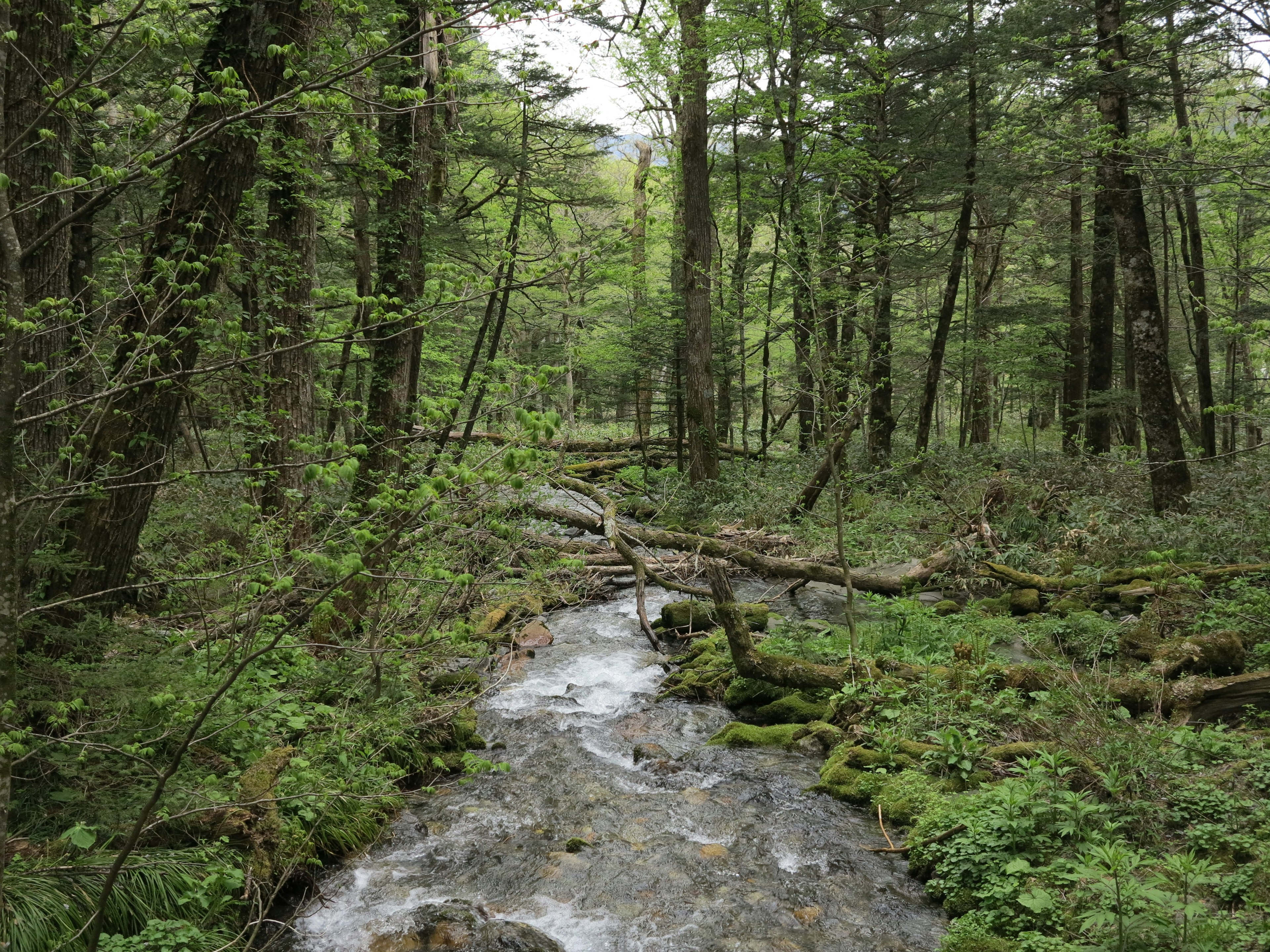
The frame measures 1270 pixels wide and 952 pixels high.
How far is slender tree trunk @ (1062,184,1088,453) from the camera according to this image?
643 inches

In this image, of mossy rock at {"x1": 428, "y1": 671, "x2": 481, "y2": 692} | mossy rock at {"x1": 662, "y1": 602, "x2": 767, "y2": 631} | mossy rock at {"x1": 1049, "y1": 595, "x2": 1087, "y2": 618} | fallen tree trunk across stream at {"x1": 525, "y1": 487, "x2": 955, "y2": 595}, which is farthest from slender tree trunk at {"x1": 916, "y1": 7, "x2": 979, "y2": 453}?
mossy rock at {"x1": 428, "y1": 671, "x2": 481, "y2": 692}

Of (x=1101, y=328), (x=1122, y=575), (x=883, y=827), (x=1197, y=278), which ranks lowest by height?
(x=883, y=827)

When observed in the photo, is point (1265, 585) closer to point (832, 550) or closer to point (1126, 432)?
point (832, 550)

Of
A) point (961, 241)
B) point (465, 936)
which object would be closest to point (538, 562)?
point (465, 936)

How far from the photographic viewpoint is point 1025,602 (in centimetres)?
868

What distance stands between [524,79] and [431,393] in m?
7.76

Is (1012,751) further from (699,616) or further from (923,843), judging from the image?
(699,616)

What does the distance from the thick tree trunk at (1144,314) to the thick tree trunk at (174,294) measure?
411 inches

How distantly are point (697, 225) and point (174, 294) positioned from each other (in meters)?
11.0

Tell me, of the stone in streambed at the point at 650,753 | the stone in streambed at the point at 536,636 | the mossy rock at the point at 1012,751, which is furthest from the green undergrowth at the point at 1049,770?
the stone in streambed at the point at 536,636

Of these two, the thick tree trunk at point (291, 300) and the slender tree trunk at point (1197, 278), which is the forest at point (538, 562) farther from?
the slender tree trunk at point (1197, 278)

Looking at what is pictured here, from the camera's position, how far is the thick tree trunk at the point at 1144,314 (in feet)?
32.5

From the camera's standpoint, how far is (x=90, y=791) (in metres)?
3.86

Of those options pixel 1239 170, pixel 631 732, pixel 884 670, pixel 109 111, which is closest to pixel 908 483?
pixel 1239 170
